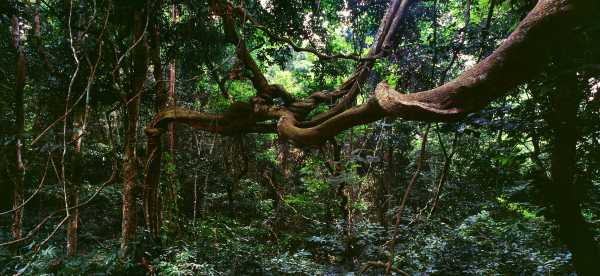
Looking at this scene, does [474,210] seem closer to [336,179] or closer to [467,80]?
[336,179]

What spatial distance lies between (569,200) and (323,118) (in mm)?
2219

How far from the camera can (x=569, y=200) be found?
9.75ft

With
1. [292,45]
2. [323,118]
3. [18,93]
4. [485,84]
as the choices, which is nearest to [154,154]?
[292,45]

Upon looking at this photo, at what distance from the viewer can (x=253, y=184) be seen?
27.9 feet

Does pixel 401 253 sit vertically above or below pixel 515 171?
below

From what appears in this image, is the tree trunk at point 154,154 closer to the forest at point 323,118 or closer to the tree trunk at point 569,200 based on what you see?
the forest at point 323,118

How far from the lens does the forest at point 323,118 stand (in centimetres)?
196

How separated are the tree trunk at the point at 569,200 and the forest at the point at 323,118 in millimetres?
12

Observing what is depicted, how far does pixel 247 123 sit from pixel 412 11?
10.7ft

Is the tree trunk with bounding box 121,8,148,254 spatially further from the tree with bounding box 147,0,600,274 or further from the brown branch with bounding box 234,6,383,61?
the tree with bounding box 147,0,600,274

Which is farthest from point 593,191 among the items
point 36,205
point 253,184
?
point 36,205

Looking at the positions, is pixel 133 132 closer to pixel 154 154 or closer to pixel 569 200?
pixel 154 154

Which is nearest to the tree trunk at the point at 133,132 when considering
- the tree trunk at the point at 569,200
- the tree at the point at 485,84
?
the tree at the point at 485,84

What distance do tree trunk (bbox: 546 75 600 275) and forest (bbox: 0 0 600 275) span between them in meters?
0.01
